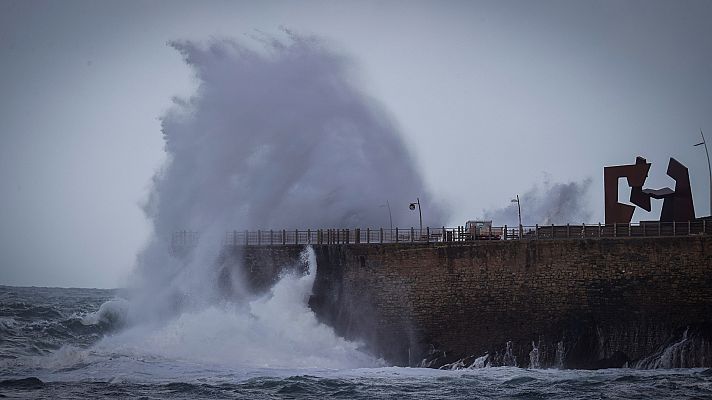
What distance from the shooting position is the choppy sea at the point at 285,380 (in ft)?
83.6

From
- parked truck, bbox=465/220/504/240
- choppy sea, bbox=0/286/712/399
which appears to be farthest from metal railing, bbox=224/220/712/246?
choppy sea, bbox=0/286/712/399

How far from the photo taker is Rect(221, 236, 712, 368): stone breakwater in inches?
1249

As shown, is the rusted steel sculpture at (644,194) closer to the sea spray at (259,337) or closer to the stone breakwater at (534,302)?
the stone breakwater at (534,302)

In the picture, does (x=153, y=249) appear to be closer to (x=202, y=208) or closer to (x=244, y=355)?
(x=202, y=208)

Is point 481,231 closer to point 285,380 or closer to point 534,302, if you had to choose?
point 534,302

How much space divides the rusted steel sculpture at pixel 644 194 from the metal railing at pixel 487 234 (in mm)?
1840

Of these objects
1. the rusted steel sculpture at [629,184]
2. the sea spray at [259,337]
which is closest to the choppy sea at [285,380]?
the sea spray at [259,337]

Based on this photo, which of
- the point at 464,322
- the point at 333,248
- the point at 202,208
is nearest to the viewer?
the point at 464,322

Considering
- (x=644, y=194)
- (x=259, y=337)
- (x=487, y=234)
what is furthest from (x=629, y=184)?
(x=259, y=337)

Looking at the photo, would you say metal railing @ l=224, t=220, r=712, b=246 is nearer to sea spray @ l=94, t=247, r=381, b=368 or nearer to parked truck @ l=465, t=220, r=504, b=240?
parked truck @ l=465, t=220, r=504, b=240

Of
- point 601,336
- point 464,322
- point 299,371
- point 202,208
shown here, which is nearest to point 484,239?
point 464,322

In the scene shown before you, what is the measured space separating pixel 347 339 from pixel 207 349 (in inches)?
199

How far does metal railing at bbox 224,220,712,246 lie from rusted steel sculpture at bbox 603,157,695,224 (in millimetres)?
1840

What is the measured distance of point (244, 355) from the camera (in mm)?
33594
